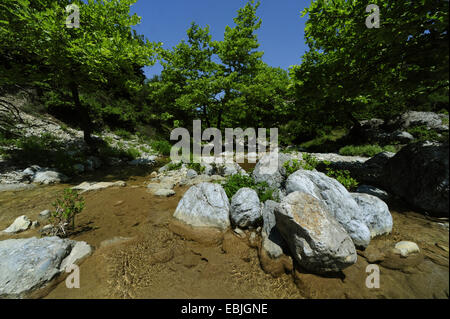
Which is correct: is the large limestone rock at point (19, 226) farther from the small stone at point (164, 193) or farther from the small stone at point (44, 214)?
the small stone at point (164, 193)

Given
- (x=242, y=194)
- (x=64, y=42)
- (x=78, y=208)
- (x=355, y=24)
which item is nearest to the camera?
(x=78, y=208)

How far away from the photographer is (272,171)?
5320mm

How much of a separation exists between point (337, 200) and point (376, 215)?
618 mm

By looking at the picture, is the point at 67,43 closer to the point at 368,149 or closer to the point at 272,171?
the point at 272,171

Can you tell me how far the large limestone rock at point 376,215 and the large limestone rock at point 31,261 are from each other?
5.32 metres

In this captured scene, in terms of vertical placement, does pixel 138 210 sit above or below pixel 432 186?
below

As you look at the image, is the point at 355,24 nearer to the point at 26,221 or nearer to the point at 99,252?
the point at 99,252

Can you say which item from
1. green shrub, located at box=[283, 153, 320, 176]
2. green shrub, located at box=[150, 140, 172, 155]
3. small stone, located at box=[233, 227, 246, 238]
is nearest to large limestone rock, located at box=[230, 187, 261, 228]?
small stone, located at box=[233, 227, 246, 238]

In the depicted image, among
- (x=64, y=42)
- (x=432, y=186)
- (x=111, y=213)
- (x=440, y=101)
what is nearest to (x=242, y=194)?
(x=432, y=186)

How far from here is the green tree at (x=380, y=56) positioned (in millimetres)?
2100

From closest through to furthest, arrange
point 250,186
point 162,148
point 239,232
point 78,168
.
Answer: point 239,232 → point 250,186 → point 78,168 → point 162,148

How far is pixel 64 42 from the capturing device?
18.6 feet

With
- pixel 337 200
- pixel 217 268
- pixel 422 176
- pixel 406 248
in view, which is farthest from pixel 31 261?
pixel 422 176
